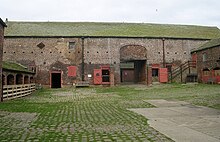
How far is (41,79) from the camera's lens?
2959 centimetres

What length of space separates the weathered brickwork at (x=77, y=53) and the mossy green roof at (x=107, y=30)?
80 cm

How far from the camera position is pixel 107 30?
3294cm

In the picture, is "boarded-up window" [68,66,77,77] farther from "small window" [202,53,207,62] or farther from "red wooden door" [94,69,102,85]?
"small window" [202,53,207,62]

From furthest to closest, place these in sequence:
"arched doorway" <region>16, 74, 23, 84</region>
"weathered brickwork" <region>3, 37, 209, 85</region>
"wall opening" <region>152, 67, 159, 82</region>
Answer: "wall opening" <region>152, 67, 159, 82</region> → "weathered brickwork" <region>3, 37, 209, 85</region> → "arched doorway" <region>16, 74, 23, 84</region>

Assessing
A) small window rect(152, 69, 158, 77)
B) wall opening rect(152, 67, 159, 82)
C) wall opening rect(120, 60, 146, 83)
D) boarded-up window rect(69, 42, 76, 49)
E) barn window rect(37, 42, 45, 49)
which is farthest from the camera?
wall opening rect(120, 60, 146, 83)

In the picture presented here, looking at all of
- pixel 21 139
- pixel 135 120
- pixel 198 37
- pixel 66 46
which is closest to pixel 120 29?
pixel 66 46

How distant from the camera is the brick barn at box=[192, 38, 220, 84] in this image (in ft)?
89.1

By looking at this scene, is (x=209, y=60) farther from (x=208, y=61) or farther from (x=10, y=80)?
(x=10, y=80)

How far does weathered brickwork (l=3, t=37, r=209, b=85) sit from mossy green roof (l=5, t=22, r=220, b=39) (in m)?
0.80

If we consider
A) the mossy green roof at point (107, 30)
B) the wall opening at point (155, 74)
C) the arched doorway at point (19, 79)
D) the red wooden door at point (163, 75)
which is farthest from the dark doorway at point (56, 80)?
the red wooden door at point (163, 75)

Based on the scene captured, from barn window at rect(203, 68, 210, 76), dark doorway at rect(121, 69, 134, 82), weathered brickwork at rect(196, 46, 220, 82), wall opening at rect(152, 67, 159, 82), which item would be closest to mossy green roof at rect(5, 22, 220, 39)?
weathered brickwork at rect(196, 46, 220, 82)

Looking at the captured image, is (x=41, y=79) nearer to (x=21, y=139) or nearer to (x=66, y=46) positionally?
(x=66, y=46)

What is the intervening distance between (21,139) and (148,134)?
113 inches

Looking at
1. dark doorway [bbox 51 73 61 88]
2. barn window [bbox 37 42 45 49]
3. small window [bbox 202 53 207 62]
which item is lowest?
dark doorway [bbox 51 73 61 88]
